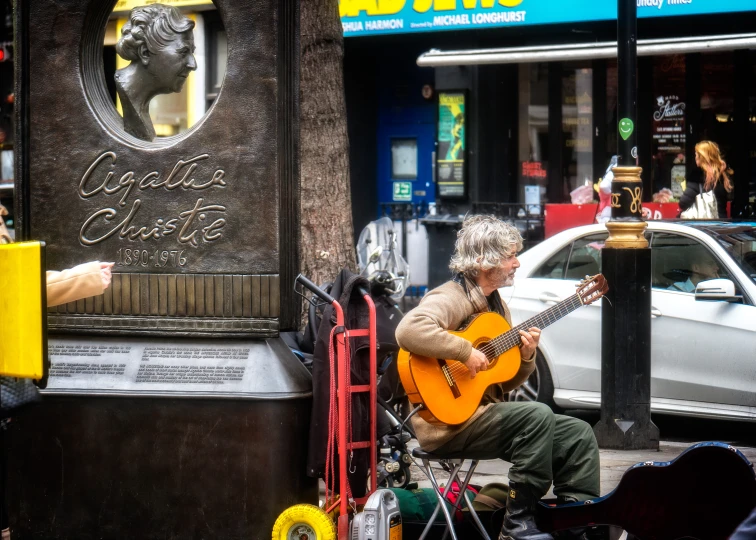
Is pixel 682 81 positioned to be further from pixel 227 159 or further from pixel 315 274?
pixel 227 159

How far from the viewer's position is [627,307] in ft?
24.3

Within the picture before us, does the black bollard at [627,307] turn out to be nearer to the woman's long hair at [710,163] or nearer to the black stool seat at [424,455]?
the black stool seat at [424,455]

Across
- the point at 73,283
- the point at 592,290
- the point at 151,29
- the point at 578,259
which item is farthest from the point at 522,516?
the point at 578,259

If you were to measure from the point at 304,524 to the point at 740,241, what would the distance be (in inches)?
180

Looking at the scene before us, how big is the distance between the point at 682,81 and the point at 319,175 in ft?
26.3

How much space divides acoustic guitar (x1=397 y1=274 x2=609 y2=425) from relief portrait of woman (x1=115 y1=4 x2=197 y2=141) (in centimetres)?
182

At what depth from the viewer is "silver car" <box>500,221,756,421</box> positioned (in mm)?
7707

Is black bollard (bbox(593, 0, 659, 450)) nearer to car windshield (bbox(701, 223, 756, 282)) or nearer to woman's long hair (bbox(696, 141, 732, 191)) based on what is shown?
car windshield (bbox(701, 223, 756, 282))

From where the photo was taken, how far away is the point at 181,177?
525 cm

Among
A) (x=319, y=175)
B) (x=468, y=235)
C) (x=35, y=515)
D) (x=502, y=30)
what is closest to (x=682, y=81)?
(x=502, y=30)

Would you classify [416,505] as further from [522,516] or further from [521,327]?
[521,327]

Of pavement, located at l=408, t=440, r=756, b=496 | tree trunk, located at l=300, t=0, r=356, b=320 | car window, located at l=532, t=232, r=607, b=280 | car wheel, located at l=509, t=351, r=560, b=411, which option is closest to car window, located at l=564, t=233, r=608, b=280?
car window, located at l=532, t=232, r=607, b=280

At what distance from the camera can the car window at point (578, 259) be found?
8.63 meters

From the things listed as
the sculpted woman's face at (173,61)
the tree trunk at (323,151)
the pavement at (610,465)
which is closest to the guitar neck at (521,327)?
the pavement at (610,465)
